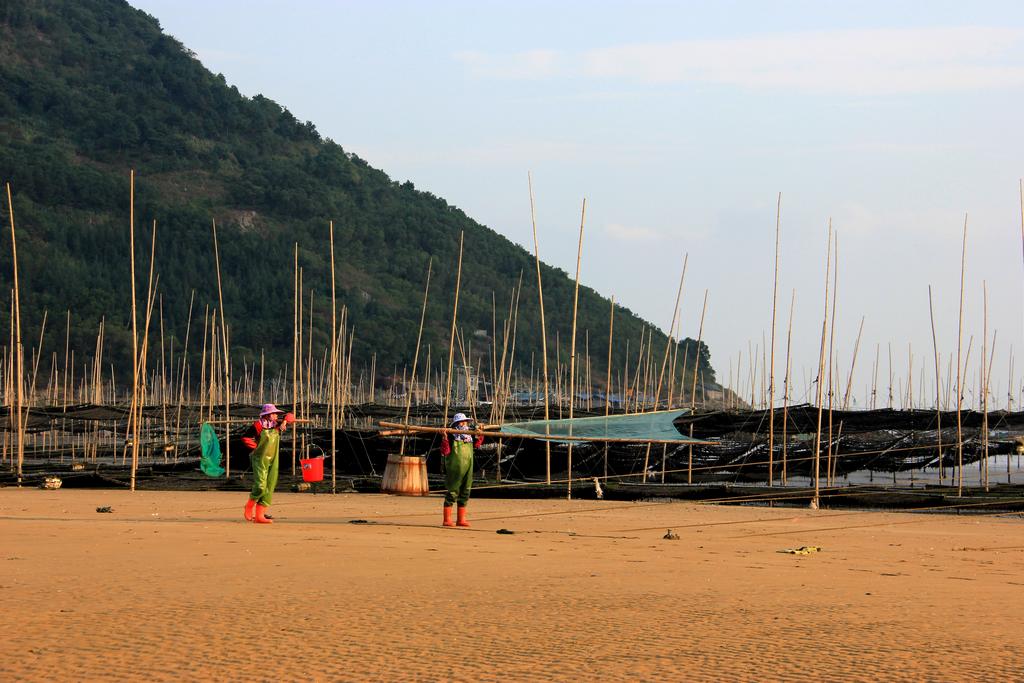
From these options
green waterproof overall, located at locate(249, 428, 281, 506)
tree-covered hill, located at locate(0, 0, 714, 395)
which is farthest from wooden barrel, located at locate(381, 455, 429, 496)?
tree-covered hill, located at locate(0, 0, 714, 395)

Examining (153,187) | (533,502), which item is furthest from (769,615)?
(153,187)

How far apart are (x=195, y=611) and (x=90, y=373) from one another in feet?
140

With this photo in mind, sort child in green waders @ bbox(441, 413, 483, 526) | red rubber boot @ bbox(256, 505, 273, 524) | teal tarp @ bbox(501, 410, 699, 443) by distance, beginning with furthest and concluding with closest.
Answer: teal tarp @ bbox(501, 410, 699, 443) → red rubber boot @ bbox(256, 505, 273, 524) → child in green waders @ bbox(441, 413, 483, 526)

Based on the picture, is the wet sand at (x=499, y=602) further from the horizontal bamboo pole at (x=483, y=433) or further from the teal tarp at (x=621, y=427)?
the teal tarp at (x=621, y=427)

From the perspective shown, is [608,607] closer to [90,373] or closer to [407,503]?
[407,503]

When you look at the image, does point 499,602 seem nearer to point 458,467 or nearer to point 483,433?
point 458,467

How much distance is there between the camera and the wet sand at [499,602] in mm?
4859

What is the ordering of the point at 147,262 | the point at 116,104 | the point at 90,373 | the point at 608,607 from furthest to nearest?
the point at 116,104, the point at 147,262, the point at 90,373, the point at 608,607

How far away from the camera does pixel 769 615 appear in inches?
242

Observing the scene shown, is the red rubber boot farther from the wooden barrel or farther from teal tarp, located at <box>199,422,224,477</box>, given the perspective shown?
the wooden barrel

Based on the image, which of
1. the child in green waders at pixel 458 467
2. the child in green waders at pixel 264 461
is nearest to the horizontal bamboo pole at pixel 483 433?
the child in green waders at pixel 458 467

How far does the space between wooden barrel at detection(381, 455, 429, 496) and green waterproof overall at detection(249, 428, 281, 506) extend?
12.2 ft

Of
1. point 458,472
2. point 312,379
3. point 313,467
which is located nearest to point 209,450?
point 313,467

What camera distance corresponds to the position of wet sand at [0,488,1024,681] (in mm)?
4859
